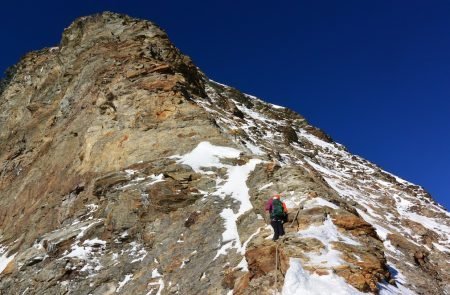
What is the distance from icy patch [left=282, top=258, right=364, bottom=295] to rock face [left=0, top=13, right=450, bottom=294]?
0.04 m

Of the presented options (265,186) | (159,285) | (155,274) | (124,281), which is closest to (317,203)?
(265,186)

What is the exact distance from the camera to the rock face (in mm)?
11906

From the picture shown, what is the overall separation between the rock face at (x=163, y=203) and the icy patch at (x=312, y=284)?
4 cm

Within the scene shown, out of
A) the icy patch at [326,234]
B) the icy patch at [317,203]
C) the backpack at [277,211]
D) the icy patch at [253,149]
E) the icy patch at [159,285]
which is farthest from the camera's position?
the icy patch at [253,149]

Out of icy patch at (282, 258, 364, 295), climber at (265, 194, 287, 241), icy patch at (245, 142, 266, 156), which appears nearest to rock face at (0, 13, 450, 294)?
icy patch at (282, 258, 364, 295)

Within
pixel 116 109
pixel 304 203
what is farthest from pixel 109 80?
pixel 304 203

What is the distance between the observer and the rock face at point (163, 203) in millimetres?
11906

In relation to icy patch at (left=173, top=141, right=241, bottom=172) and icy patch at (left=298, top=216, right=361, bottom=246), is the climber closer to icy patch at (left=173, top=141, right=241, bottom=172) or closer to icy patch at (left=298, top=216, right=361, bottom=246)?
icy patch at (left=298, top=216, right=361, bottom=246)

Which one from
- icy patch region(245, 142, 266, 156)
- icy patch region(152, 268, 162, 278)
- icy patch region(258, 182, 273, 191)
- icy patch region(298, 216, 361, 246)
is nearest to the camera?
icy patch region(298, 216, 361, 246)

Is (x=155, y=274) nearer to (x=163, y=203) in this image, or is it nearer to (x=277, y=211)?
(x=163, y=203)

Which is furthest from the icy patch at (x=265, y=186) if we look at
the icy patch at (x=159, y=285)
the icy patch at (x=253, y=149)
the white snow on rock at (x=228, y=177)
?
the icy patch at (x=253, y=149)

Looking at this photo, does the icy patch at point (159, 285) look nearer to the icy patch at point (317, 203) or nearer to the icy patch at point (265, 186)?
the icy patch at point (265, 186)

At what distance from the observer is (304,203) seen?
1323 cm

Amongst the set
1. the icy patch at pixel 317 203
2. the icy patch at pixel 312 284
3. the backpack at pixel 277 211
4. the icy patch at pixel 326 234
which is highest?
the icy patch at pixel 317 203
